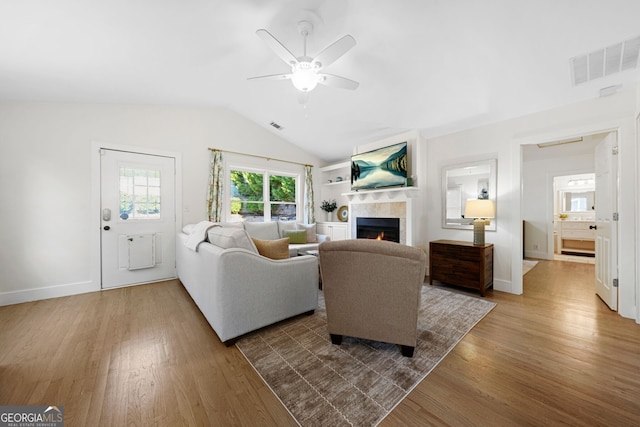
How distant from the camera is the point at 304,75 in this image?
214cm

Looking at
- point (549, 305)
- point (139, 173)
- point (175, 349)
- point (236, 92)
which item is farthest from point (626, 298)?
point (139, 173)

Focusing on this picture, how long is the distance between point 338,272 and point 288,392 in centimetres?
81

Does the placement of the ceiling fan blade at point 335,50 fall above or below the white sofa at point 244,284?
above

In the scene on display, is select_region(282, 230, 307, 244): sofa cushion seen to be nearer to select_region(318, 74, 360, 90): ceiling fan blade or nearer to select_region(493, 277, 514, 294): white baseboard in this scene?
select_region(318, 74, 360, 90): ceiling fan blade

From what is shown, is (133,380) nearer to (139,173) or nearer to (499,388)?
(499,388)

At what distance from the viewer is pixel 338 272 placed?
175 centimetres

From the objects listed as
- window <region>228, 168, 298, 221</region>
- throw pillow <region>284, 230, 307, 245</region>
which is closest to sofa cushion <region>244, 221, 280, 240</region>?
throw pillow <region>284, 230, 307, 245</region>

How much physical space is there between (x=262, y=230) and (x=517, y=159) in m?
4.18

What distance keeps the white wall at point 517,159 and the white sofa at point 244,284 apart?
2.71 meters

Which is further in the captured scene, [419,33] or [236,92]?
[236,92]

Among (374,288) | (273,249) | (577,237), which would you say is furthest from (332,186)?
(577,237)

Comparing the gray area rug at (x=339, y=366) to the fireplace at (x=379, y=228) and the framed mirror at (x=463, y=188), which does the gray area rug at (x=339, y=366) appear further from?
the fireplace at (x=379, y=228)

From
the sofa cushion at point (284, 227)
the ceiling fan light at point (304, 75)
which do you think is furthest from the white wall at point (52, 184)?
the ceiling fan light at point (304, 75)

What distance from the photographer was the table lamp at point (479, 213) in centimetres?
300
